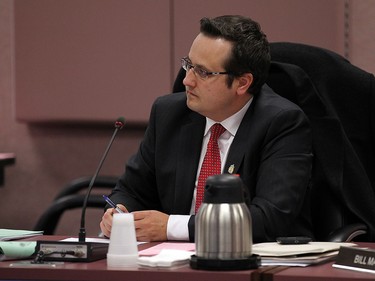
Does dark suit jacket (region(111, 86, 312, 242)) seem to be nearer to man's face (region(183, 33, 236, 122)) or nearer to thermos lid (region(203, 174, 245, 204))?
man's face (region(183, 33, 236, 122))

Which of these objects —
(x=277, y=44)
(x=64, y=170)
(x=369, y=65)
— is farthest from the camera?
(x=64, y=170)

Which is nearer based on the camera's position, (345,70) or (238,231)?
(238,231)

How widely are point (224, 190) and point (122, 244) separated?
0.89 ft

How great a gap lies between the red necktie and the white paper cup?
83cm

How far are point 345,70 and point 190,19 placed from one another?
1.69m

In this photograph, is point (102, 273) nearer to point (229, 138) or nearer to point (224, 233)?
point (224, 233)

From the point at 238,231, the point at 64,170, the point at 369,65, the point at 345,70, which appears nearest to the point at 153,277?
the point at 238,231

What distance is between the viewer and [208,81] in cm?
271

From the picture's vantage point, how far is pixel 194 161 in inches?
108

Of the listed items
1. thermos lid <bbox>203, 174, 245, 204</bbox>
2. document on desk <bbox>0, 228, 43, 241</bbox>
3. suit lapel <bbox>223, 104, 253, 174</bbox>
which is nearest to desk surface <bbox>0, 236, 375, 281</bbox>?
thermos lid <bbox>203, 174, 245, 204</bbox>

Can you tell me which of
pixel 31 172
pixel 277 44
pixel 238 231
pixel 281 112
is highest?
pixel 277 44

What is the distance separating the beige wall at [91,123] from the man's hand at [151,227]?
200cm

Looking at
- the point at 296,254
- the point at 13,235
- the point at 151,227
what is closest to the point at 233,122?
the point at 151,227

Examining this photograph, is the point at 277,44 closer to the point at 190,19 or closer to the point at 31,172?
the point at 190,19
